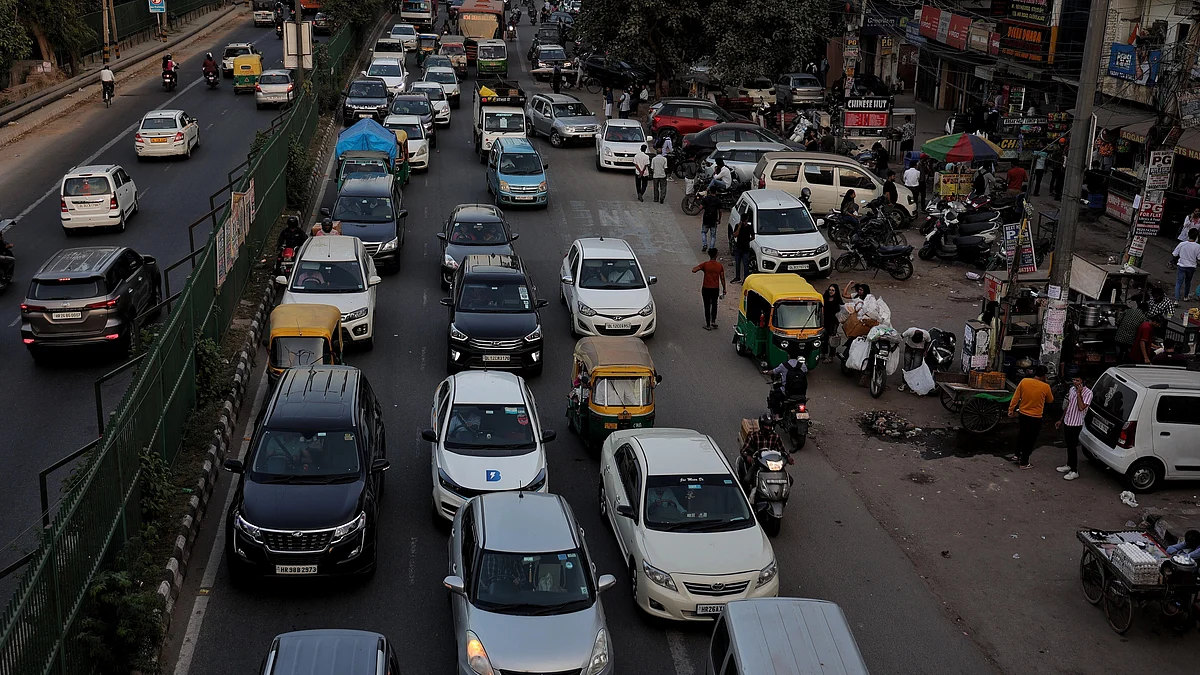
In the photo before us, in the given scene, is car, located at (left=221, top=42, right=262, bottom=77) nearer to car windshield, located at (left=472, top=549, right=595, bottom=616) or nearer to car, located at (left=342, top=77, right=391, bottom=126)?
car, located at (left=342, top=77, right=391, bottom=126)

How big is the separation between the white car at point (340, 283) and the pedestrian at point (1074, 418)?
12.3 m

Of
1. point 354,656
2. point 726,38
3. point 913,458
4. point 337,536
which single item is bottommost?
point 913,458

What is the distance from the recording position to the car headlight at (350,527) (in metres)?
13.1

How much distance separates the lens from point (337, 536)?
13078mm

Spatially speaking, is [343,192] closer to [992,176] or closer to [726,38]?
[992,176]

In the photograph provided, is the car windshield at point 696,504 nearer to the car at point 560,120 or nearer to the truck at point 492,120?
the truck at point 492,120

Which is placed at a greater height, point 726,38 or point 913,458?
point 726,38

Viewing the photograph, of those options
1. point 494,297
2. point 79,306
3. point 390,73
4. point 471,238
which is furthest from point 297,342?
point 390,73

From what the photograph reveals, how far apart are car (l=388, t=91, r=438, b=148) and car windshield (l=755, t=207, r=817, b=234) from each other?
15.6 meters

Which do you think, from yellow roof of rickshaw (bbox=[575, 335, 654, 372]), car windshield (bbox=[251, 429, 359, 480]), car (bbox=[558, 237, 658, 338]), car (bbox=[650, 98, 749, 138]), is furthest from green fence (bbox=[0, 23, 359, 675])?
car (bbox=[650, 98, 749, 138])

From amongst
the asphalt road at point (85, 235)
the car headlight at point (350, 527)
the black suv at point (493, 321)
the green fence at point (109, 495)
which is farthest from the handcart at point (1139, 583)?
the asphalt road at point (85, 235)

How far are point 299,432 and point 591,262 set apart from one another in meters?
10.1

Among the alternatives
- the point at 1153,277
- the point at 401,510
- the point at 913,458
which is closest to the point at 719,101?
the point at 1153,277

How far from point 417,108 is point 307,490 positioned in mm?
27819
